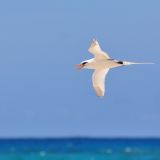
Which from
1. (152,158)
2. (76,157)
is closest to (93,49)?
(152,158)

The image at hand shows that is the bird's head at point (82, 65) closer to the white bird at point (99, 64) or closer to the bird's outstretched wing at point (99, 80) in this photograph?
the white bird at point (99, 64)

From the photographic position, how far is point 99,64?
673 inches

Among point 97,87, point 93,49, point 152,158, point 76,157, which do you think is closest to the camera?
point 93,49

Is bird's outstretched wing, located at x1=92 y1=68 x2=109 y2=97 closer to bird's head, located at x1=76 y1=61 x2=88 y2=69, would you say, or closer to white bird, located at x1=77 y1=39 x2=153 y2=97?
white bird, located at x1=77 y1=39 x2=153 y2=97

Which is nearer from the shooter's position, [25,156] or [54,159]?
[54,159]

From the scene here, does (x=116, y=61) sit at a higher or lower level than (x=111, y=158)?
lower

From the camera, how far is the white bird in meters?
16.5

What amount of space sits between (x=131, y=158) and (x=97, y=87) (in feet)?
103

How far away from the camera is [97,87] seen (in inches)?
695

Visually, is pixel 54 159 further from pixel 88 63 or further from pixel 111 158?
pixel 88 63

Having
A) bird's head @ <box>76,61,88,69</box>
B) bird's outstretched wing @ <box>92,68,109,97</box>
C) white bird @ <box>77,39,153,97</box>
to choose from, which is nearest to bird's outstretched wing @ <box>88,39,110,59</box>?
white bird @ <box>77,39,153,97</box>

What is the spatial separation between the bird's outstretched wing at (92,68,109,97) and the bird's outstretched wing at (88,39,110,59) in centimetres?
83

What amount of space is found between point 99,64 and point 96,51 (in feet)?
1.78

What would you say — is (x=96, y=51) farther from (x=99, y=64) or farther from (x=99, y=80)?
(x=99, y=80)
